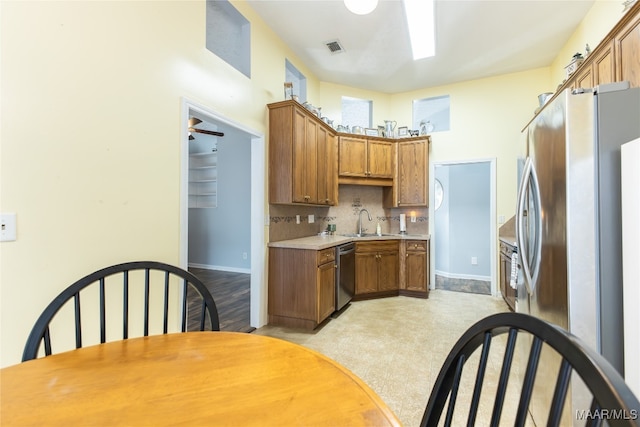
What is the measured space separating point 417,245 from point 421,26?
279cm

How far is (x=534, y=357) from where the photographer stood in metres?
0.53

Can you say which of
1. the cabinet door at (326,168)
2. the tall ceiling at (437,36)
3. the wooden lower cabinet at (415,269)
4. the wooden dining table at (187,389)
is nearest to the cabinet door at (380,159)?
the cabinet door at (326,168)

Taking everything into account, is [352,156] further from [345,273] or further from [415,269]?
[415,269]

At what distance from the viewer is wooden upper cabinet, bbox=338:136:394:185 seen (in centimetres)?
426

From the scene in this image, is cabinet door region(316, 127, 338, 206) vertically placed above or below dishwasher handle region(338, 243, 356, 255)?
above

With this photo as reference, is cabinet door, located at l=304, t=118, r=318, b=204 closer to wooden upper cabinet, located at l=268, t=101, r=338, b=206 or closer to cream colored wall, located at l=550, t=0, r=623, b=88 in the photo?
wooden upper cabinet, located at l=268, t=101, r=338, b=206

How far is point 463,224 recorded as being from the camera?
5.43 m

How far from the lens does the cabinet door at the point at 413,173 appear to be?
4.38m

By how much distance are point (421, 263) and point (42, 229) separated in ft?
13.2

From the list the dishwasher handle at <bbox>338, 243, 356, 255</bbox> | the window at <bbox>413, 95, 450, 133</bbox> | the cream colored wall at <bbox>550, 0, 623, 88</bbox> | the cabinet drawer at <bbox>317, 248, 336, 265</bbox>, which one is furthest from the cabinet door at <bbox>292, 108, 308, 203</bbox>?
the cream colored wall at <bbox>550, 0, 623, 88</bbox>

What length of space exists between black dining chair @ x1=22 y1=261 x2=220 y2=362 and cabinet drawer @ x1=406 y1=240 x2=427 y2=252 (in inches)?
125

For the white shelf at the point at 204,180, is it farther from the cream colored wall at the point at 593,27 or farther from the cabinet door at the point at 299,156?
the cream colored wall at the point at 593,27

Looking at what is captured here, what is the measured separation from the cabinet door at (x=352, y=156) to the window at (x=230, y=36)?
1.79 meters

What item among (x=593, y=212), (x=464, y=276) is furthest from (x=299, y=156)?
(x=464, y=276)
